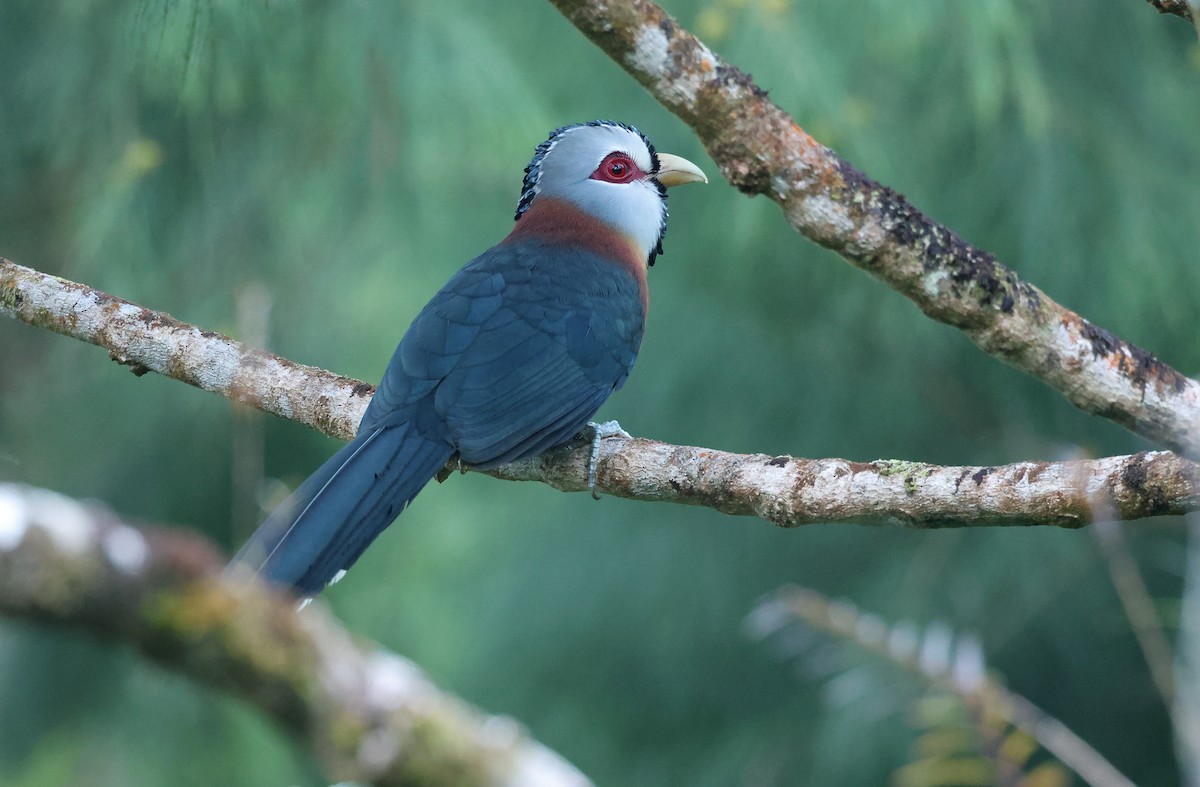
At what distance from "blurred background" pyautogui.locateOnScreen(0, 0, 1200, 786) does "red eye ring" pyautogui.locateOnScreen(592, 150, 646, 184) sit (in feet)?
0.86

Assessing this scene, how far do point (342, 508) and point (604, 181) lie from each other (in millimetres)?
1409

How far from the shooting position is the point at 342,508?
2068 millimetres

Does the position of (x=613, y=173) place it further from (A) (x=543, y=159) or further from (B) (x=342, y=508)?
(B) (x=342, y=508)

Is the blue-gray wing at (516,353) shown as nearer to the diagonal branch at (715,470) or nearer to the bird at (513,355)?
the bird at (513,355)

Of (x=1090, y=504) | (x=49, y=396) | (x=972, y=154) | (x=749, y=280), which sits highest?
(x=972, y=154)

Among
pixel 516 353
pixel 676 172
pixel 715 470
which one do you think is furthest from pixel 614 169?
pixel 715 470

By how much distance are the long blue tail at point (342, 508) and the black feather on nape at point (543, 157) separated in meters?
1.15

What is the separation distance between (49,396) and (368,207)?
1.28 m

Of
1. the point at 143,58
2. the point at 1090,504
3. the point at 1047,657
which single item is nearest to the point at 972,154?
the point at 1047,657

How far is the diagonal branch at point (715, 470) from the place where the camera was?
1.67m

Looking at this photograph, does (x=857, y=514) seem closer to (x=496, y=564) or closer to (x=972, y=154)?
(x=972, y=154)

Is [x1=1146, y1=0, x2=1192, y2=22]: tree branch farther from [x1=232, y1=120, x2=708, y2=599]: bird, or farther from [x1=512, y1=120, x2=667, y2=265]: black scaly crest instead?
[x1=512, y1=120, x2=667, y2=265]: black scaly crest

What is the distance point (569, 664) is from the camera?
175 inches

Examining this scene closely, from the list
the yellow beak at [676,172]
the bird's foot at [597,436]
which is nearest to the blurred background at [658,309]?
the yellow beak at [676,172]
